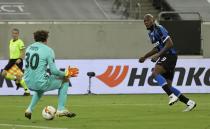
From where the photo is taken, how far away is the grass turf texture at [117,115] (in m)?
14.1

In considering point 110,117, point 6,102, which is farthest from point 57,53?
point 110,117

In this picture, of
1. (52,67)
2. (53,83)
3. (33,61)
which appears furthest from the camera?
(53,83)

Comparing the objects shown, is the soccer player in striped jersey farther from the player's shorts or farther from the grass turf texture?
the player's shorts

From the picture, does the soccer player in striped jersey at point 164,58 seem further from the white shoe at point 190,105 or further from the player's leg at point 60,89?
the player's leg at point 60,89

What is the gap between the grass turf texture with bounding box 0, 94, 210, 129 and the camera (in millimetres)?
14055

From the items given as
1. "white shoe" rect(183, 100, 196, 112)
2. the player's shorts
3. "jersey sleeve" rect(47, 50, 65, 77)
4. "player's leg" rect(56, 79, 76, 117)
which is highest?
"jersey sleeve" rect(47, 50, 65, 77)

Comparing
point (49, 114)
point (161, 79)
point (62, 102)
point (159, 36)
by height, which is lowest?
point (49, 114)

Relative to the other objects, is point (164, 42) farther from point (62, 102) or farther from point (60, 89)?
point (62, 102)

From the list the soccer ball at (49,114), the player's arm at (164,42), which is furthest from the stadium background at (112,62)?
the player's arm at (164,42)

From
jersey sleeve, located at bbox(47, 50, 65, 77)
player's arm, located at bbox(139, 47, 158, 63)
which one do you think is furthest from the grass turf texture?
player's arm, located at bbox(139, 47, 158, 63)

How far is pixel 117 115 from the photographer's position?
651 inches

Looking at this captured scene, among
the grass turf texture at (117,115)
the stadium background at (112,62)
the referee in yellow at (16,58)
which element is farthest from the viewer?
the referee in yellow at (16,58)

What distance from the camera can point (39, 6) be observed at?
37.6m

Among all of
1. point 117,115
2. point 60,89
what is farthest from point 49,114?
point 117,115
